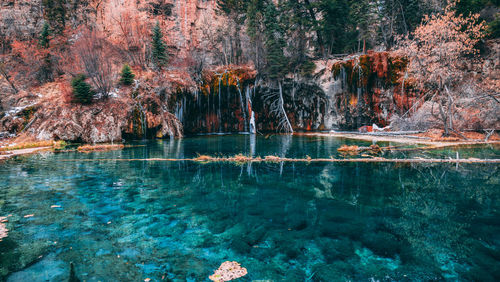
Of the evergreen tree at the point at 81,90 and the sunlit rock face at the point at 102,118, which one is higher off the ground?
the evergreen tree at the point at 81,90

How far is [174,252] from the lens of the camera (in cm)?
420

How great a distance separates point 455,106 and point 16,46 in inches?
1872

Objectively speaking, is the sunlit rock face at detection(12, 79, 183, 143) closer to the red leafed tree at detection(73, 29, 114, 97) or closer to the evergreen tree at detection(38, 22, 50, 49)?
the red leafed tree at detection(73, 29, 114, 97)

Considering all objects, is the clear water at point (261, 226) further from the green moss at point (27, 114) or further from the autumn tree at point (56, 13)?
the autumn tree at point (56, 13)

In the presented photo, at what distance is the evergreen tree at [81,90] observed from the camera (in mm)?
24297

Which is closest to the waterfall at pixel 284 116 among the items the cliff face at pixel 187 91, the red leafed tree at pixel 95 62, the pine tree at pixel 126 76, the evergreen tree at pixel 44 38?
the cliff face at pixel 187 91

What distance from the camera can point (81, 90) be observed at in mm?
24438

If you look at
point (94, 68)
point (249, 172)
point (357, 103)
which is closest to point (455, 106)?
point (357, 103)

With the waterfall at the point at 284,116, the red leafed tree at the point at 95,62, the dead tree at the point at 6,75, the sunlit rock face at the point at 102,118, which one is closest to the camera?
the sunlit rock face at the point at 102,118

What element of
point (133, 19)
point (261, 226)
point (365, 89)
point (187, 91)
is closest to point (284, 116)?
point (365, 89)

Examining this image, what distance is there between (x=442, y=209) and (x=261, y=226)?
4.36 metres

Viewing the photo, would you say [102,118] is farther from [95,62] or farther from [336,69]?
[336,69]

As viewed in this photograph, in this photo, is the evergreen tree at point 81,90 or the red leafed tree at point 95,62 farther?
the red leafed tree at point 95,62

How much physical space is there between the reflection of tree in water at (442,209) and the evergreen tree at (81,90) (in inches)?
1109
